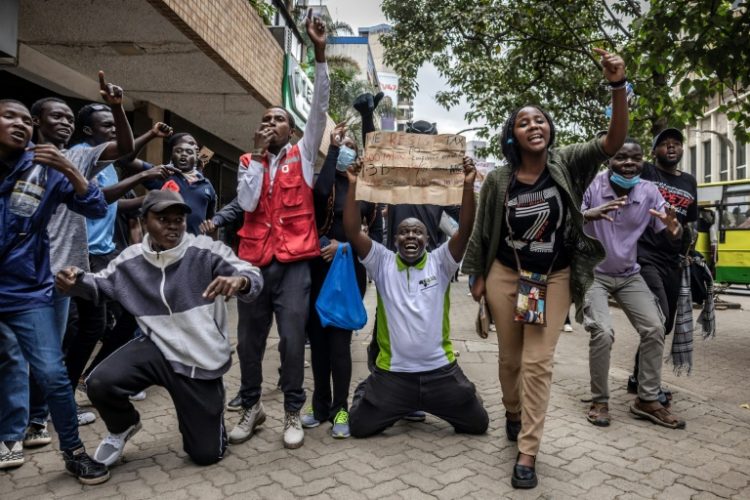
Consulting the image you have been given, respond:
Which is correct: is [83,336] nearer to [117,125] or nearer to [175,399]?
[175,399]

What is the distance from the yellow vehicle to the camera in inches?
574

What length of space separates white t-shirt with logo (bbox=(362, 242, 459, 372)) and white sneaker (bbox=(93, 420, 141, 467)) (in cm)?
160

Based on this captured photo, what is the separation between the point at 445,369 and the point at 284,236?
135 centimetres

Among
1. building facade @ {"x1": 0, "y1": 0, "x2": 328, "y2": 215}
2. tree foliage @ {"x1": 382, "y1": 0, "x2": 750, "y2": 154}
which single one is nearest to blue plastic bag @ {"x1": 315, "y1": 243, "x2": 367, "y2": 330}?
building facade @ {"x1": 0, "y1": 0, "x2": 328, "y2": 215}

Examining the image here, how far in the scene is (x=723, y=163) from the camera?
99.2ft

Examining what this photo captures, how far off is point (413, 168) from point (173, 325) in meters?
1.69

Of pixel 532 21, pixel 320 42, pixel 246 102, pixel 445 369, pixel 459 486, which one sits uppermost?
pixel 532 21

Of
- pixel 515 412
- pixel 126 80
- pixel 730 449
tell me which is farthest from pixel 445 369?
pixel 126 80

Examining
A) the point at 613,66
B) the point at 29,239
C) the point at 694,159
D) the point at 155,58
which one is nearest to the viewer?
the point at 613,66

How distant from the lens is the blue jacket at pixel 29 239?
313 centimetres

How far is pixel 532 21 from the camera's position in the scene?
10469 millimetres

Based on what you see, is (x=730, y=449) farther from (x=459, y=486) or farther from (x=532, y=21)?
(x=532, y=21)

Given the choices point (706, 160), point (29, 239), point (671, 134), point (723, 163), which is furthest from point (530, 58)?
point (706, 160)

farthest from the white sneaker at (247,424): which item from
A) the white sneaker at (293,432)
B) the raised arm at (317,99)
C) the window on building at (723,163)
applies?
the window on building at (723,163)
